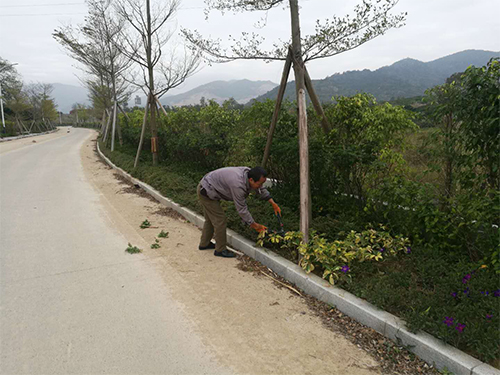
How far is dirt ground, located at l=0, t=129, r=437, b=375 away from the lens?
2.41 metres

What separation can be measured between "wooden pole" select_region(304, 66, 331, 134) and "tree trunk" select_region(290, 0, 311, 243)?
0.30 feet

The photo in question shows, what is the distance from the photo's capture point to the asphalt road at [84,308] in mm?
2424

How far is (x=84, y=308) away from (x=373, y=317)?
2.64 m

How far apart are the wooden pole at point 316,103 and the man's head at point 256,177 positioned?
4.55 feet

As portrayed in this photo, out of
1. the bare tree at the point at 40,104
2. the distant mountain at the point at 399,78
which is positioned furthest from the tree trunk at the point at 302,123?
the bare tree at the point at 40,104

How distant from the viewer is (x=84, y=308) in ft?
10.1

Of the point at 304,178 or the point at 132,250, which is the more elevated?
the point at 304,178

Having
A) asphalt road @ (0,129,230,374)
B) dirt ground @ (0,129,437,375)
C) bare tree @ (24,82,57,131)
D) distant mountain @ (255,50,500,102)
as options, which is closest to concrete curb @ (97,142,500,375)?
dirt ground @ (0,129,437,375)

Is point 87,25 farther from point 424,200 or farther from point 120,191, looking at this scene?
point 424,200

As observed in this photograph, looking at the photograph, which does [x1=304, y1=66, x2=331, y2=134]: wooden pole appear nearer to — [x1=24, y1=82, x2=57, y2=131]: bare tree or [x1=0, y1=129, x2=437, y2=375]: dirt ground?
[x1=0, y1=129, x2=437, y2=375]: dirt ground

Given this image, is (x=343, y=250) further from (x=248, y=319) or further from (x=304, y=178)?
(x=248, y=319)

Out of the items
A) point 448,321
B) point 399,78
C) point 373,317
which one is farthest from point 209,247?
point 399,78

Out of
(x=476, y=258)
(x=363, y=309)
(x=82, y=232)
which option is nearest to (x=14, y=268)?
(x=82, y=232)

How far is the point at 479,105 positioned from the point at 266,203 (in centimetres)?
331
